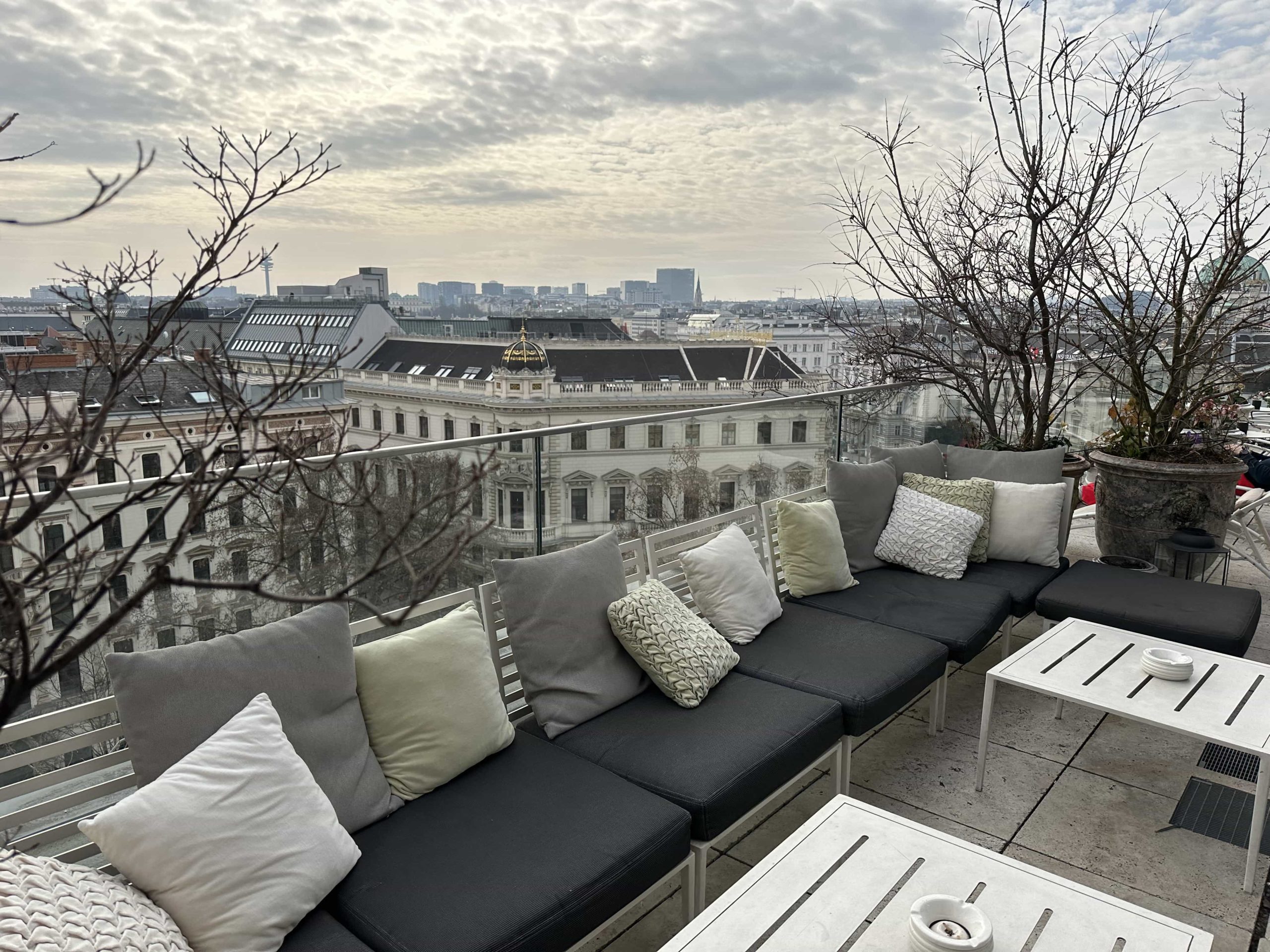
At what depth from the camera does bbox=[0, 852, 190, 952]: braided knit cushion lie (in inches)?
46.1

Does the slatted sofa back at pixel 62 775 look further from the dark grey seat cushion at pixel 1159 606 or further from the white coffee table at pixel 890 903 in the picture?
the dark grey seat cushion at pixel 1159 606

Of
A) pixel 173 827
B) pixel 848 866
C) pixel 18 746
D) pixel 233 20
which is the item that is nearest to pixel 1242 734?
pixel 848 866

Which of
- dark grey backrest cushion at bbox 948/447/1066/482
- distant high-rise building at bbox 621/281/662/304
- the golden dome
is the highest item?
distant high-rise building at bbox 621/281/662/304

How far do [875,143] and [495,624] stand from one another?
437cm

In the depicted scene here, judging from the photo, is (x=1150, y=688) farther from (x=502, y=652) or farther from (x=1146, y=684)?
(x=502, y=652)

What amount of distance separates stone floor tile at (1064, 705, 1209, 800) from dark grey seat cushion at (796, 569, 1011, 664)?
0.50 metres

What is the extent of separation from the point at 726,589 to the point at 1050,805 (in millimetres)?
1193

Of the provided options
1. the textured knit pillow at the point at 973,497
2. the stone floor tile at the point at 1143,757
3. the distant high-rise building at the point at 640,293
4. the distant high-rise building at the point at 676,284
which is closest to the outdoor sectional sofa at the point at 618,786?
the stone floor tile at the point at 1143,757

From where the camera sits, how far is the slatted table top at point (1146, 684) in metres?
2.32

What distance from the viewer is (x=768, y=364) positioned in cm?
3669

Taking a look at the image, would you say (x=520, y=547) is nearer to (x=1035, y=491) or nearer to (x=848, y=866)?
(x=848, y=866)

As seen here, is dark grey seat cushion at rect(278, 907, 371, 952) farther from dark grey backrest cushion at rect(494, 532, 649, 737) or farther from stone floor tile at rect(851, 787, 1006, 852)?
stone floor tile at rect(851, 787, 1006, 852)

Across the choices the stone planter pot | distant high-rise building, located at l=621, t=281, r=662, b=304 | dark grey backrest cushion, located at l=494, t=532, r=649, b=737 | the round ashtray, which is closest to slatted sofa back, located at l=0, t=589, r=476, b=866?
dark grey backrest cushion, located at l=494, t=532, r=649, b=737

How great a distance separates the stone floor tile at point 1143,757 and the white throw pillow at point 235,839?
8.10 ft
